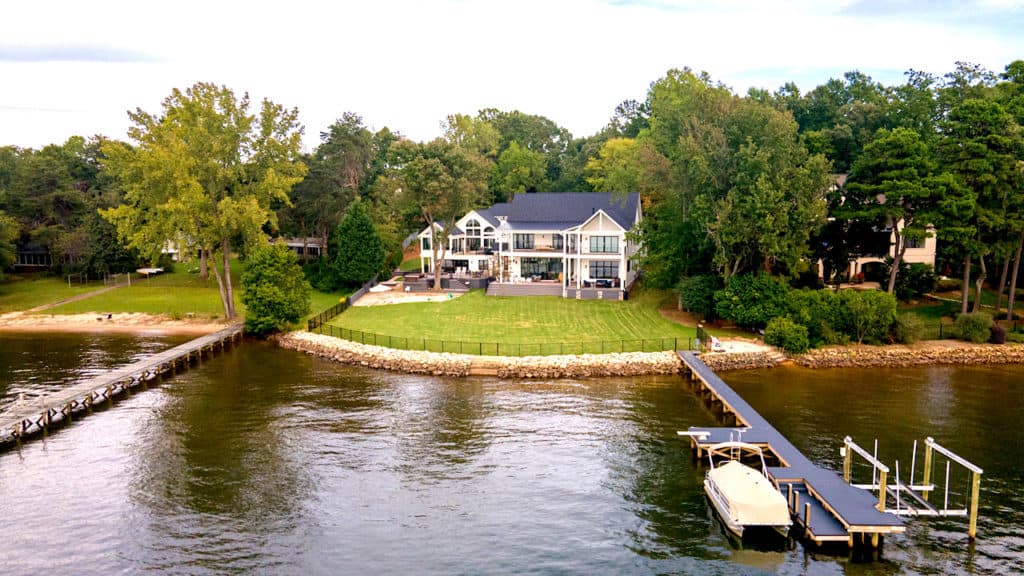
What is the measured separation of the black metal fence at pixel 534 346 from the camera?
45.3m

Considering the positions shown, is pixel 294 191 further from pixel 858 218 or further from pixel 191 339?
pixel 858 218

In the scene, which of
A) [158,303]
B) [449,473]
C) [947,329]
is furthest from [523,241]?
[449,473]

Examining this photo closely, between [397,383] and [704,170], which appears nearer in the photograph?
[397,383]

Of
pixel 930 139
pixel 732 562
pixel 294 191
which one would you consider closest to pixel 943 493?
pixel 732 562

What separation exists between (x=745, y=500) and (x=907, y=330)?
29.8 m

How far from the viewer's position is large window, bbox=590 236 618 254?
64125mm

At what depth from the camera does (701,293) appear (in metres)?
51.6

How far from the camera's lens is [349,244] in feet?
221

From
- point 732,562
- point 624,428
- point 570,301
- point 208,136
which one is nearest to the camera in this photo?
point 732,562

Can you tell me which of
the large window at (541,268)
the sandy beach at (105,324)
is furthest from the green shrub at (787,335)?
the sandy beach at (105,324)

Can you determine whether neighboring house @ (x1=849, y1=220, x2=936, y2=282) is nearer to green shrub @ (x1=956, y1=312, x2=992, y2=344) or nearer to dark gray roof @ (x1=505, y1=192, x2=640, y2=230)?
green shrub @ (x1=956, y1=312, x2=992, y2=344)

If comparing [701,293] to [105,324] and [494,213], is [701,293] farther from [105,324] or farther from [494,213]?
[105,324]

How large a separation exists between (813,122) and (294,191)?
55.3 metres

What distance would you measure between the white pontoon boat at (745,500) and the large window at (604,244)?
129 feet
